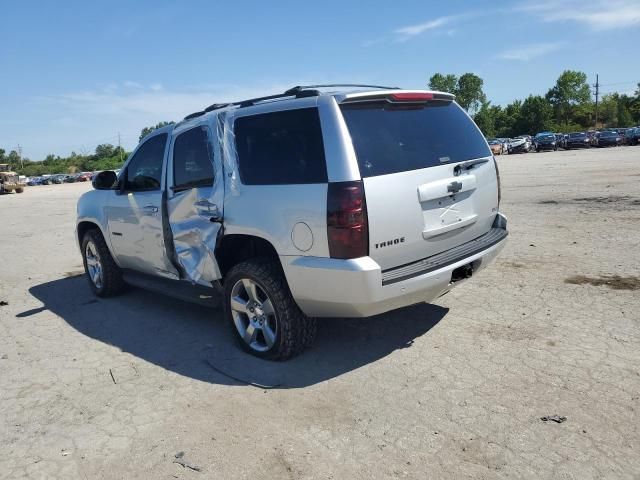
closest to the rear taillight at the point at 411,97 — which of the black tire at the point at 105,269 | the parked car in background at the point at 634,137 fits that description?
the black tire at the point at 105,269

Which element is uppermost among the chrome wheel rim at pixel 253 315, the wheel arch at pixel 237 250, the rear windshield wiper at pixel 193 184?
the rear windshield wiper at pixel 193 184

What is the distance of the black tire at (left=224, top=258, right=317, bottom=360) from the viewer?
391 centimetres

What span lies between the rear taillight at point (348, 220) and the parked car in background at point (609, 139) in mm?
48156

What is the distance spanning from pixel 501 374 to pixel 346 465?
1.43 m

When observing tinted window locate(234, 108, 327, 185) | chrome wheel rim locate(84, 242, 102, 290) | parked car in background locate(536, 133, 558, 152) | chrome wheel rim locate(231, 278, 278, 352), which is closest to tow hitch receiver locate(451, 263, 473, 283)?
tinted window locate(234, 108, 327, 185)

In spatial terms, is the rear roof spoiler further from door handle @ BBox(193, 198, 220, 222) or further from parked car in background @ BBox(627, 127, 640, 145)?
parked car in background @ BBox(627, 127, 640, 145)

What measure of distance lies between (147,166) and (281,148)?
220 centimetres

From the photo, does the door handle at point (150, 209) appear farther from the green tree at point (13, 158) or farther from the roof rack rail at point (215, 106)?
the green tree at point (13, 158)

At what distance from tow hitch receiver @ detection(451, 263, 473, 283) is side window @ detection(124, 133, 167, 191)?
118 inches

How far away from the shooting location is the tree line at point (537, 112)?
92062 millimetres

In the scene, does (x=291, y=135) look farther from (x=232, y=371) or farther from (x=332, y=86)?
(x=232, y=371)

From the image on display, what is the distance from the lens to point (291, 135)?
387 cm

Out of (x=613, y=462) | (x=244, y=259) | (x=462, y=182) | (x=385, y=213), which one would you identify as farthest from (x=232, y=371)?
(x=613, y=462)

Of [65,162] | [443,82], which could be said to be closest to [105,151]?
[65,162]
